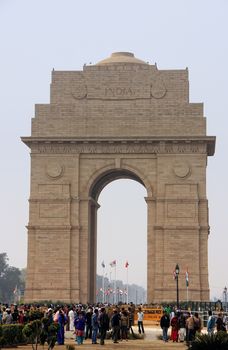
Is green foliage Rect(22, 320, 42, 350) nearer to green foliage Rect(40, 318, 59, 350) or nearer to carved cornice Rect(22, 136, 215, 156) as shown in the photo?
green foliage Rect(40, 318, 59, 350)

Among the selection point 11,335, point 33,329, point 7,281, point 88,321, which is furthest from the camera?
point 7,281

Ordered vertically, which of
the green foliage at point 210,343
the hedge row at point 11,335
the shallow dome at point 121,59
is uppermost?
the shallow dome at point 121,59

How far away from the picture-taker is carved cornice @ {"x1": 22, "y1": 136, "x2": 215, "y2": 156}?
65.0m

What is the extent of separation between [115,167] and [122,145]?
5.10 feet

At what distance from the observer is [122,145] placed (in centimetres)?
6575

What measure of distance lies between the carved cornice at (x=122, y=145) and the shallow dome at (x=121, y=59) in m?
6.02

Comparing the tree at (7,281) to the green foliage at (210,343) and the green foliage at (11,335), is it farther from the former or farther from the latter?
the green foliage at (210,343)

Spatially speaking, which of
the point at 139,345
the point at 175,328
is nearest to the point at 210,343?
the point at 139,345

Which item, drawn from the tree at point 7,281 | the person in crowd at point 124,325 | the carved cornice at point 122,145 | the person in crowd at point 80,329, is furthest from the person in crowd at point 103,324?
the tree at point 7,281

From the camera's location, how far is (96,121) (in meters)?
66.2

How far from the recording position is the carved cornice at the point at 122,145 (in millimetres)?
65000

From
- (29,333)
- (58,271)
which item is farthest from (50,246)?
(29,333)

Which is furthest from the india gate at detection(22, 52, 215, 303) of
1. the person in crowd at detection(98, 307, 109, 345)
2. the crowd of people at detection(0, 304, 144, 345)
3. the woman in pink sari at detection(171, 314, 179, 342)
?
A: the person in crowd at detection(98, 307, 109, 345)

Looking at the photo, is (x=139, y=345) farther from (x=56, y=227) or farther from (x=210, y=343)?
(x=56, y=227)
